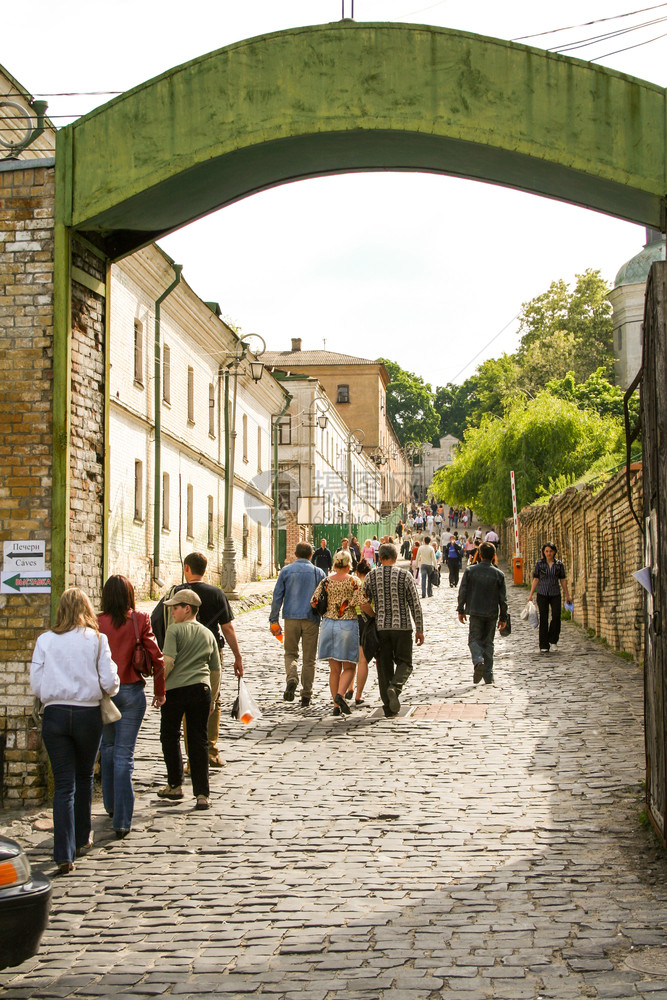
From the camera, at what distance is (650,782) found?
7.48m

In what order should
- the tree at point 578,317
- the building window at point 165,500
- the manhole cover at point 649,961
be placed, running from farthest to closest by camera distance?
the tree at point 578,317
the building window at point 165,500
the manhole cover at point 649,961

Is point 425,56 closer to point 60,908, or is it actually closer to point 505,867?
point 505,867

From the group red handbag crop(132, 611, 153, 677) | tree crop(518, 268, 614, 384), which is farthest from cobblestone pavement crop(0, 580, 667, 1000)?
tree crop(518, 268, 614, 384)

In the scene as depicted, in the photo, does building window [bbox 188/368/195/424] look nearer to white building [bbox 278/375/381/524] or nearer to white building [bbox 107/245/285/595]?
white building [bbox 107/245/285/595]

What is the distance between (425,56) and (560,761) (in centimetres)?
547

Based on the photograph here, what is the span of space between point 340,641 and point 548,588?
20.4 ft

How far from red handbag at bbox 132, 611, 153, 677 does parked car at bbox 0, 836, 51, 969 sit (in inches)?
118

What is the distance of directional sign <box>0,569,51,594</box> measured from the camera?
8477mm

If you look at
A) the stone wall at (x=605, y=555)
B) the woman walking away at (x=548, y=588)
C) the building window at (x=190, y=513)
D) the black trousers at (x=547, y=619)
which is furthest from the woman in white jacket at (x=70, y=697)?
the building window at (x=190, y=513)

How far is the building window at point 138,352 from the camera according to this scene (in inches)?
1077

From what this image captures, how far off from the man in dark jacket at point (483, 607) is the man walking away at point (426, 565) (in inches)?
618

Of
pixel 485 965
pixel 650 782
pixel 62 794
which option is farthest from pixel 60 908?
pixel 650 782

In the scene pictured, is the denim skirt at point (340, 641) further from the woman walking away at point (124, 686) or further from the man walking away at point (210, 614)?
the woman walking away at point (124, 686)

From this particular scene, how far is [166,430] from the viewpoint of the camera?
2994cm
